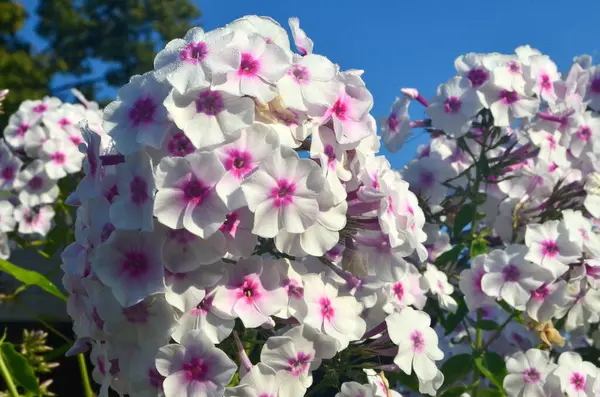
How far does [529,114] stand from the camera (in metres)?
2.36

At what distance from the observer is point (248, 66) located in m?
1.38

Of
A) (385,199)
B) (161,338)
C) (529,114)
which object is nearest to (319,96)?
(385,199)

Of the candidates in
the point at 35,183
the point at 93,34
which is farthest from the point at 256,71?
the point at 93,34

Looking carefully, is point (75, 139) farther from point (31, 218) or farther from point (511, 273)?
point (511, 273)

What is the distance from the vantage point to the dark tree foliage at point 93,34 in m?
14.0

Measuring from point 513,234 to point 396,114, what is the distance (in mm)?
578

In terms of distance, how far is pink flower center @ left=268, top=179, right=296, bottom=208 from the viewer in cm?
128

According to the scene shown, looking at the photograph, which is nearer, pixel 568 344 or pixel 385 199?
pixel 385 199

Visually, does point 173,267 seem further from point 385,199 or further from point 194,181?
point 385,199

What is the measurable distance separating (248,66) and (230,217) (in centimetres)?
28

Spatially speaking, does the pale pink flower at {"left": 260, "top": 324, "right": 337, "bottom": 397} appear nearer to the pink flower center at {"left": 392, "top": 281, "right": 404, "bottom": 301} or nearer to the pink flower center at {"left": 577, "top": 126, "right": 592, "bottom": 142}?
the pink flower center at {"left": 392, "top": 281, "right": 404, "bottom": 301}

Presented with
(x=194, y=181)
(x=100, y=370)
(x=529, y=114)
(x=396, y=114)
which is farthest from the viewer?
(x=396, y=114)

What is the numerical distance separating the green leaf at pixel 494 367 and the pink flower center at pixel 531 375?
6cm

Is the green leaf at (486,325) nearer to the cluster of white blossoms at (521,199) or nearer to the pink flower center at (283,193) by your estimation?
the cluster of white blossoms at (521,199)
